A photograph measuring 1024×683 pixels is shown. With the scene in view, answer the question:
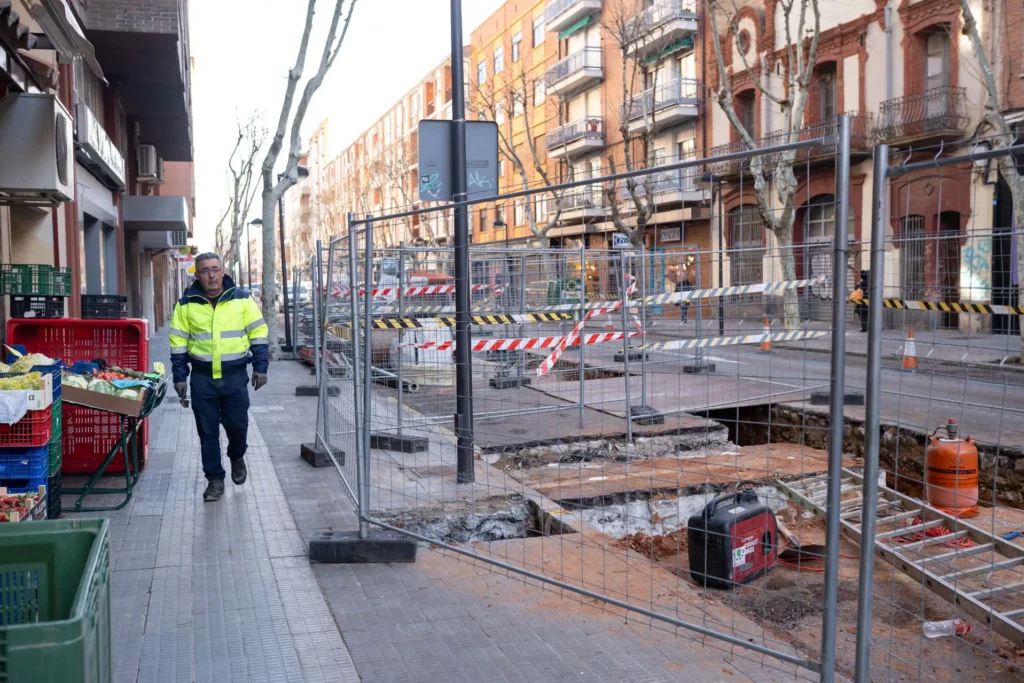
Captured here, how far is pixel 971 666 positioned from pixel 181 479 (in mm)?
5710

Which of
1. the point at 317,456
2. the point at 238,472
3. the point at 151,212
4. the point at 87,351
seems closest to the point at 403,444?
the point at 317,456

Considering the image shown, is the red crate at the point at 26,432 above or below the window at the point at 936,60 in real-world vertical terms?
below

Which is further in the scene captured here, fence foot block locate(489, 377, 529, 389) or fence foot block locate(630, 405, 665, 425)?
fence foot block locate(489, 377, 529, 389)

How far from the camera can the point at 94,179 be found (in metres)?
16.4

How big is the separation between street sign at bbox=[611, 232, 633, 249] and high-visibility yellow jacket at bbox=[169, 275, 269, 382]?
2546 mm

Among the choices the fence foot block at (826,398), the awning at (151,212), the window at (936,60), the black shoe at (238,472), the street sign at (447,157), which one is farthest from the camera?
the awning at (151,212)

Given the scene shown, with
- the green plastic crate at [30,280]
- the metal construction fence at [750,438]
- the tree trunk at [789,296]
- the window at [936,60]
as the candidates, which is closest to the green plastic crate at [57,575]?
the metal construction fence at [750,438]

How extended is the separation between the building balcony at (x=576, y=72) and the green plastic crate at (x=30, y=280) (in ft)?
104

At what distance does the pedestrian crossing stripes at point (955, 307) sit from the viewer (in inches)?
165

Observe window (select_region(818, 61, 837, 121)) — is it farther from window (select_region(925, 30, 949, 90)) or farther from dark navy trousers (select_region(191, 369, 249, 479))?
dark navy trousers (select_region(191, 369, 249, 479))

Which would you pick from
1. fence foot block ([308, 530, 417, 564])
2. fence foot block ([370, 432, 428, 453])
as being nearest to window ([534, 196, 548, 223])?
fence foot block ([308, 530, 417, 564])

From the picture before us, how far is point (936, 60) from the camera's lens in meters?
23.1

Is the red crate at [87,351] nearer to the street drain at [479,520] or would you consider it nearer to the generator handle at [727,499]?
the street drain at [479,520]

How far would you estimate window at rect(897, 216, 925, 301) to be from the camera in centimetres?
408
